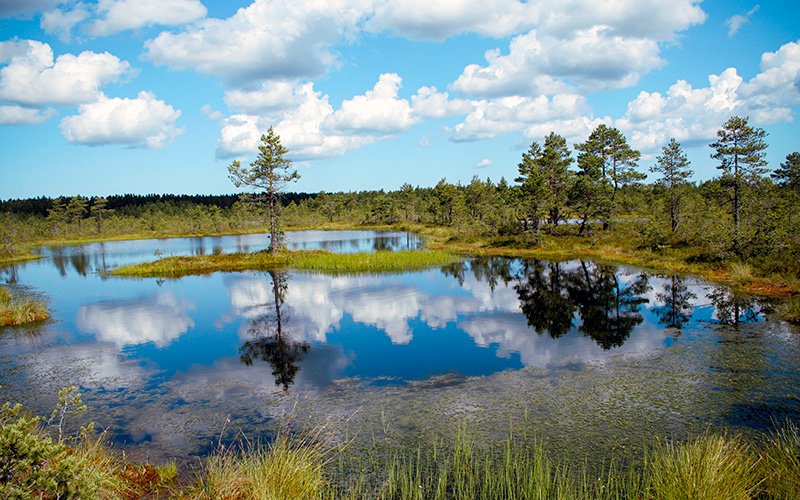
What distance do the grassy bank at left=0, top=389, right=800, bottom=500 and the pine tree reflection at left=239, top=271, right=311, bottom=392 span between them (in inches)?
215

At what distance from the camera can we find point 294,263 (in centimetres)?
4556

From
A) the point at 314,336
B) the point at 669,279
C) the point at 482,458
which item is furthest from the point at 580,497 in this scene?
the point at 669,279

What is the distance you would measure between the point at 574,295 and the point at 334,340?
16.0 metres

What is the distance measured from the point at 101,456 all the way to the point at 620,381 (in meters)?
13.8

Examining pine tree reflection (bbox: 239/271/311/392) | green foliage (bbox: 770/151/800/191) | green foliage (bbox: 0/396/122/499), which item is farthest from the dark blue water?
green foliage (bbox: 770/151/800/191)

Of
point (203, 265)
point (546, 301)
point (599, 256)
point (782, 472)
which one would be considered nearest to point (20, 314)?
point (203, 265)

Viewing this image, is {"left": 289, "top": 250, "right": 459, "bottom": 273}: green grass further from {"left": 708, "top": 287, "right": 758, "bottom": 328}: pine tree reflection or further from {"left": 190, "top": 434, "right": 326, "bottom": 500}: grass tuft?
{"left": 190, "top": 434, "right": 326, "bottom": 500}: grass tuft

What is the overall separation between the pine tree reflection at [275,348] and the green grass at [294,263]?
1666 cm

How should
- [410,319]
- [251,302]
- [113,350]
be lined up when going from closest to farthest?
[113,350] < [410,319] < [251,302]

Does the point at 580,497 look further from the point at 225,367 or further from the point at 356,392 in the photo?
the point at 225,367

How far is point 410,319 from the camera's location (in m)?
23.8

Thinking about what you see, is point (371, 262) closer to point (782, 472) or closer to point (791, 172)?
point (782, 472)

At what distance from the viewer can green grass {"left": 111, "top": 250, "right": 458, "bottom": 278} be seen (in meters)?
42.0

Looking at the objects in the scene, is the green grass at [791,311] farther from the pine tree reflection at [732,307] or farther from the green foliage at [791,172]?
the green foliage at [791,172]
